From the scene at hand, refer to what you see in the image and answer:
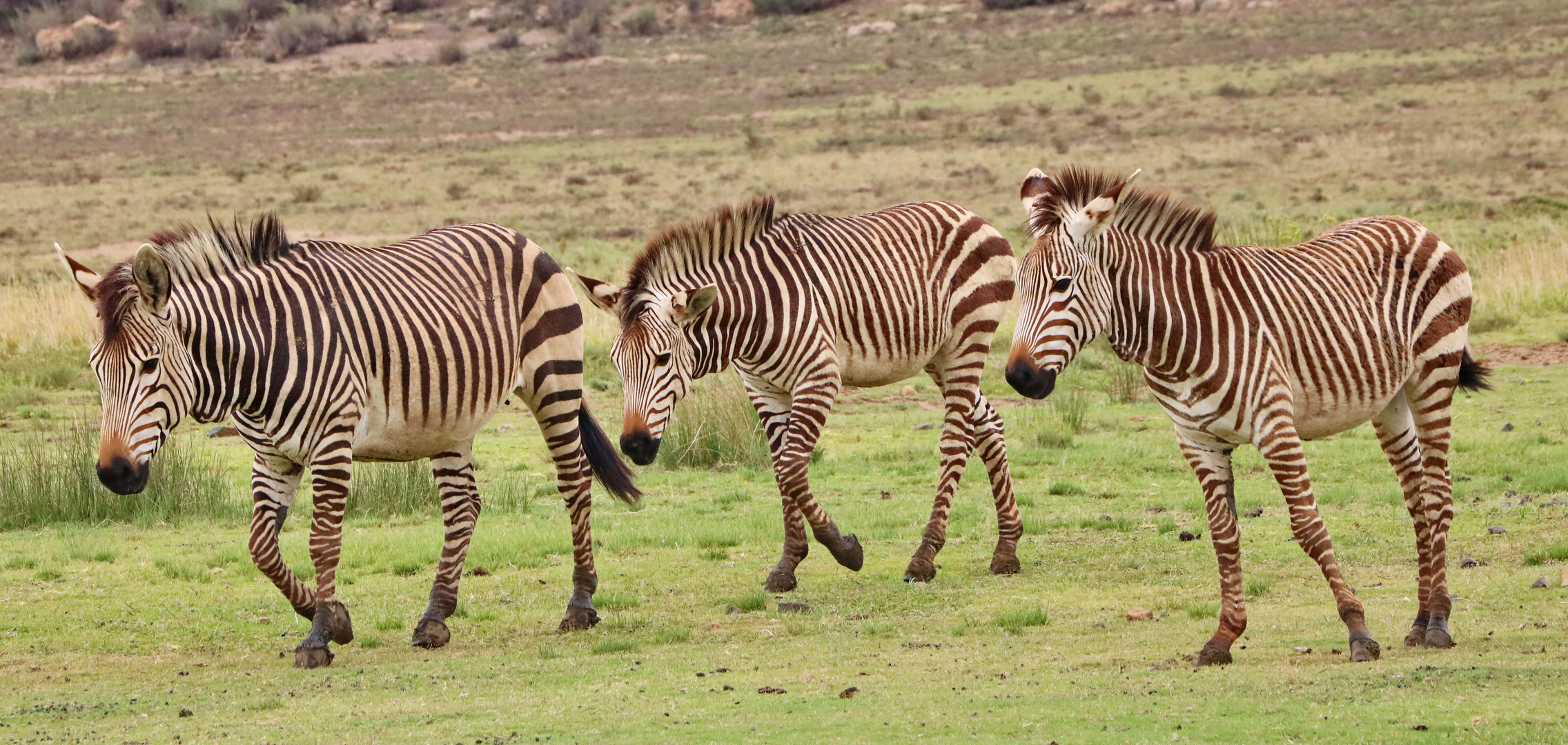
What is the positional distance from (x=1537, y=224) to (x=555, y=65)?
50.5 meters

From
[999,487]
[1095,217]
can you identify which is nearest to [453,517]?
[999,487]

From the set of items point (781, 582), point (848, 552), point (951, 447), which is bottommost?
point (781, 582)

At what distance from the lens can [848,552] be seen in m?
10.0

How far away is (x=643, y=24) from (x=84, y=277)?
74.3m

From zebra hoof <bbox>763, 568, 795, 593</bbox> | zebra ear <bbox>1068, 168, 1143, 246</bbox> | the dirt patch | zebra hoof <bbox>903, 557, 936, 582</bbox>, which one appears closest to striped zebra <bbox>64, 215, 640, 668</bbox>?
zebra hoof <bbox>763, 568, 795, 593</bbox>

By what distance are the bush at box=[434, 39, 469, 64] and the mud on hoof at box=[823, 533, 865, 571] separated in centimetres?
6575

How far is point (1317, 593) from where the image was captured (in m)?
9.39

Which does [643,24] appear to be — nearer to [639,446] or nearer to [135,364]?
[639,446]

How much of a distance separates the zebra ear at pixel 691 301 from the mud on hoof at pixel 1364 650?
12.8 ft

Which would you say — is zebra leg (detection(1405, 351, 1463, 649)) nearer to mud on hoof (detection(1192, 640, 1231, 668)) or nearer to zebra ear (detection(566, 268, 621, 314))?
mud on hoof (detection(1192, 640, 1231, 668))

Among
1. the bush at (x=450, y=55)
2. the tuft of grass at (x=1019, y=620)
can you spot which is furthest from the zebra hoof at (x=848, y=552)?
the bush at (x=450, y=55)

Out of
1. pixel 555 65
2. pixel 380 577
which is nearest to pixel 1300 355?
pixel 380 577

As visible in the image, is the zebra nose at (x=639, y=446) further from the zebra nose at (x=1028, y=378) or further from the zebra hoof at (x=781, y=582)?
the zebra nose at (x=1028, y=378)

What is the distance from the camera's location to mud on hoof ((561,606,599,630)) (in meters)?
9.27
